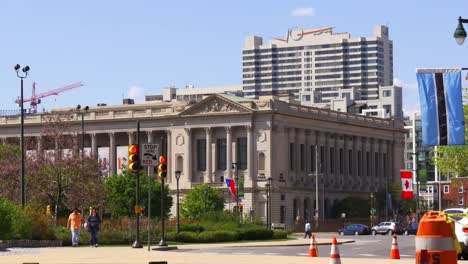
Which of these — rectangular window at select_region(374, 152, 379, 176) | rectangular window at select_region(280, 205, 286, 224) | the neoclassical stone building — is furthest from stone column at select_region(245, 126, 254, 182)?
rectangular window at select_region(374, 152, 379, 176)

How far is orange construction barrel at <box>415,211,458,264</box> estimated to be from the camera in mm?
24031

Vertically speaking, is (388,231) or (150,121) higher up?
(150,121)

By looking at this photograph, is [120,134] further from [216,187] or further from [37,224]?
[37,224]

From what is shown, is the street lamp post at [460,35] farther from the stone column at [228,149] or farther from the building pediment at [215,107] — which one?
the stone column at [228,149]

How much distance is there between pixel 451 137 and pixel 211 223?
1827 inches

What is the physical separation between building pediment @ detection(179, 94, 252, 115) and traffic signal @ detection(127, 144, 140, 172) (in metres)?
118

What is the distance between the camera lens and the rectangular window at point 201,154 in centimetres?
17176

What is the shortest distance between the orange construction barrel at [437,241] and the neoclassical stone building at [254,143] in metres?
132

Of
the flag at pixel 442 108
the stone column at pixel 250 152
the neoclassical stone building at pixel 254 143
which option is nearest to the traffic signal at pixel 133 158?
the flag at pixel 442 108

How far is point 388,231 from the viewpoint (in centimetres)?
11994

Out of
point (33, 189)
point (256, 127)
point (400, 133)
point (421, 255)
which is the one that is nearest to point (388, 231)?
point (33, 189)

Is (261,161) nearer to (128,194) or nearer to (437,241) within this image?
(128,194)

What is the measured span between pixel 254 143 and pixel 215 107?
8.32m

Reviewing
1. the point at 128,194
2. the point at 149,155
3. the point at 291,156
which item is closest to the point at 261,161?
the point at 291,156
